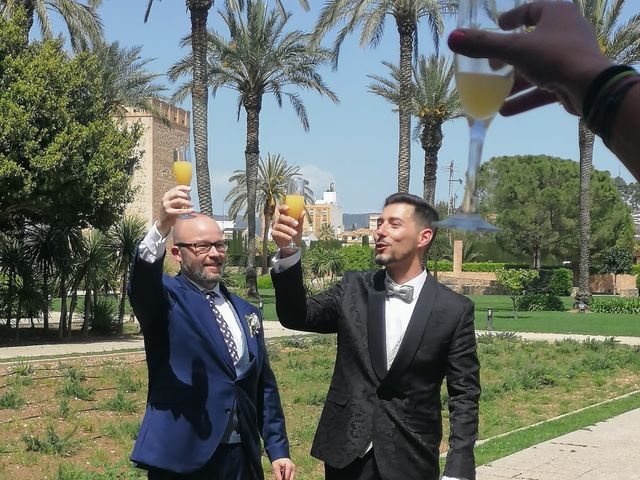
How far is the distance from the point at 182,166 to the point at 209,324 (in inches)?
27.5

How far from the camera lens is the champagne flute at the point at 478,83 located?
143 cm

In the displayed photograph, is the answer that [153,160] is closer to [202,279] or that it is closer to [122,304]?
[122,304]

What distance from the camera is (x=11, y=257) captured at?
1884 centimetres

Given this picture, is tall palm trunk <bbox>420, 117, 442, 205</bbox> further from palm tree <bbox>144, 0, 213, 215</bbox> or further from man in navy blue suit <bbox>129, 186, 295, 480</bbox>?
man in navy blue suit <bbox>129, 186, 295, 480</bbox>

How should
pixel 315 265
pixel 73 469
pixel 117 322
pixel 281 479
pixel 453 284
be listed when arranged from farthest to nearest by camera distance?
pixel 453 284 → pixel 315 265 → pixel 117 322 → pixel 73 469 → pixel 281 479

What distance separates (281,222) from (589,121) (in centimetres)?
237

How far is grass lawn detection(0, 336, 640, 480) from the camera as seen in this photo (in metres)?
7.63

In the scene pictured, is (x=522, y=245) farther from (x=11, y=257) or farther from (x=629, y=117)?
(x=629, y=117)

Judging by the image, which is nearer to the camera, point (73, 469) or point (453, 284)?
point (73, 469)

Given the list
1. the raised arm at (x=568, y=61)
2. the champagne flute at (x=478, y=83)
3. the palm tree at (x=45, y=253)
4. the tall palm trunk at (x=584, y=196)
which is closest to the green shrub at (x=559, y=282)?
the tall palm trunk at (x=584, y=196)

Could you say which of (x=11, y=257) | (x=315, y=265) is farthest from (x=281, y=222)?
(x=315, y=265)

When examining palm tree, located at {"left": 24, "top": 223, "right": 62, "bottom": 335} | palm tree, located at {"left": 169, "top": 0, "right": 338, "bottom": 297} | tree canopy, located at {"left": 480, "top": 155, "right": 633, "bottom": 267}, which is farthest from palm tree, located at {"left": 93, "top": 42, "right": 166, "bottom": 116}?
tree canopy, located at {"left": 480, "top": 155, "right": 633, "bottom": 267}

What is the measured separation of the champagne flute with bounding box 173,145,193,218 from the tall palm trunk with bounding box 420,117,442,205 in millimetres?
28634

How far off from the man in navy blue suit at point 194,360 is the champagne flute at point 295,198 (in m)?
0.39
